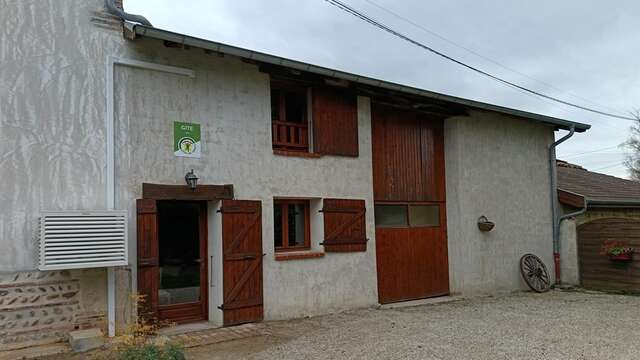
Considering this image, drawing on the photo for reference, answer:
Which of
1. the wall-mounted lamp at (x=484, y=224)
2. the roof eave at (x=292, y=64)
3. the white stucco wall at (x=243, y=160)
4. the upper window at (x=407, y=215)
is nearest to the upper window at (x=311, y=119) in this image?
the white stucco wall at (x=243, y=160)

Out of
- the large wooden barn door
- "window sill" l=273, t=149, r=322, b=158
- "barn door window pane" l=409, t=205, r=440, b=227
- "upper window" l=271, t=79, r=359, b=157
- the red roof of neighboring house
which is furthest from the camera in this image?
the red roof of neighboring house

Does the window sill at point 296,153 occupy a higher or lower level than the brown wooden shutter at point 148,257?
higher

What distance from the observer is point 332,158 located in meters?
8.67

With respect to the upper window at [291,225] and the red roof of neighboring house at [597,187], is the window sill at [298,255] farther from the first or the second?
the red roof of neighboring house at [597,187]

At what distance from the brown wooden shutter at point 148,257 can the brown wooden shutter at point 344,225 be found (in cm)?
279

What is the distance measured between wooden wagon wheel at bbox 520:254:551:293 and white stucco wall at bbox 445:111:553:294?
0.16 meters

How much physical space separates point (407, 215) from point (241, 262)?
3.87 m

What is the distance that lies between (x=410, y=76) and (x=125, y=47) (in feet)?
27.2

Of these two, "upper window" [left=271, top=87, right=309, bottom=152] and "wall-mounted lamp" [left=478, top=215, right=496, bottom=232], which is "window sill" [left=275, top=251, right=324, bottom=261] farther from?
"wall-mounted lamp" [left=478, top=215, right=496, bottom=232]

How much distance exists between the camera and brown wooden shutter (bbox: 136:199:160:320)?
21.8 feet

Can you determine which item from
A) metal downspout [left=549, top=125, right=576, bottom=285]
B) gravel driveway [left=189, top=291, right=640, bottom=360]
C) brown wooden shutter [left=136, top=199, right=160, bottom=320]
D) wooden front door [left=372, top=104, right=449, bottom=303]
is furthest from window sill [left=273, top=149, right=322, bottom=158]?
metal downspout [left=549, top=125, right=576, bottom=285]

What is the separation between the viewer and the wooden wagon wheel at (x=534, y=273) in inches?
442

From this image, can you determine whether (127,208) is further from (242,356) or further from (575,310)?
(575,310)

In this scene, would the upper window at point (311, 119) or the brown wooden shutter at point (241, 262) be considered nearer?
the brown wooden shutter at point (241, 262)
